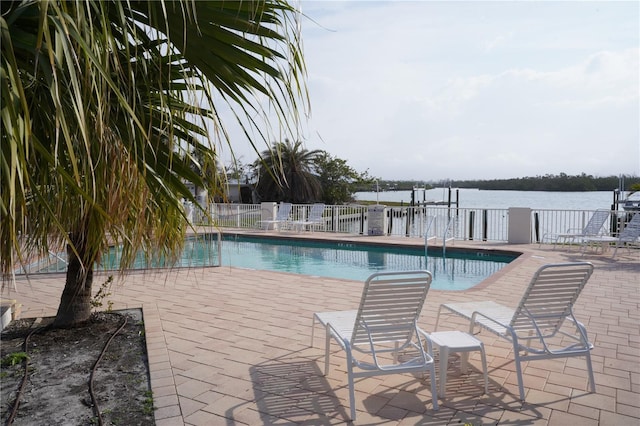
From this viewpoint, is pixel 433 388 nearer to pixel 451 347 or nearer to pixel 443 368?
pixel 443 368

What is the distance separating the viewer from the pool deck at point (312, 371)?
2.89m

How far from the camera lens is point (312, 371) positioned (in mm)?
3582

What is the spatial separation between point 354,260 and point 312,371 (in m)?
7.65

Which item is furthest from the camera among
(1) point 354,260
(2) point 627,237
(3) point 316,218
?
(3) point 316,218

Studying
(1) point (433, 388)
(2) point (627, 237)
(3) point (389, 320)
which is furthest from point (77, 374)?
(2) point (627, 237)

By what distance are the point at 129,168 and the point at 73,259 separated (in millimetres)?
2439

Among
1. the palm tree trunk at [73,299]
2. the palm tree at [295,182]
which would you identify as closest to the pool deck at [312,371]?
the palm tree trunk at [73,299]

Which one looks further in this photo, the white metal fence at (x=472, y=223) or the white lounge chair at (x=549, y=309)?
the white metal fence at (x=472, y=223)

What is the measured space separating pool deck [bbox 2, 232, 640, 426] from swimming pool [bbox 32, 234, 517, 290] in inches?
107

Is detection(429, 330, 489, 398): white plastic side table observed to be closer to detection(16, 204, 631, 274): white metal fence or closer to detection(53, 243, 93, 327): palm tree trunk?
detection(53, 243, 93, 327): palm tree trunk

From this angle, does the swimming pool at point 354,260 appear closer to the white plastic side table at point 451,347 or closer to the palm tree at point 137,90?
the white plastic side table at point 451,347

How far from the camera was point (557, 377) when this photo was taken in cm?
345

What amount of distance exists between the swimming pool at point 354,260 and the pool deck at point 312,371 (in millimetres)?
2726

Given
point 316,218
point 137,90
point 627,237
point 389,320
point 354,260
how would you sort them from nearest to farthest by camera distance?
1. point 137,90
2. point 389,320
3. point 627,237
4. point 354,260
5. point 316,218
